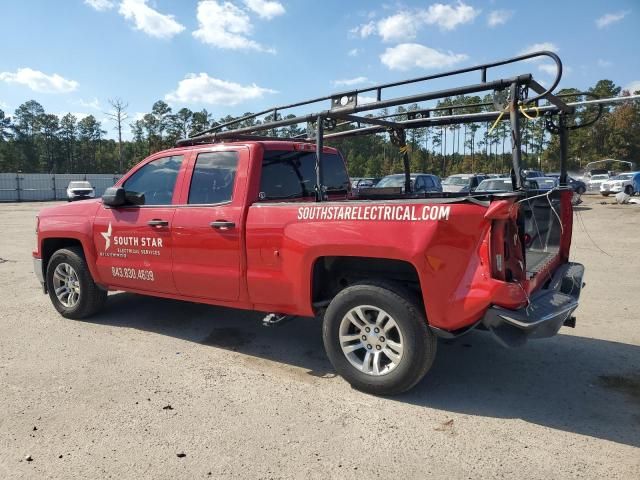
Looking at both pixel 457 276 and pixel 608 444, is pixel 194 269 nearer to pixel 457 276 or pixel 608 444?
pixel 457 276

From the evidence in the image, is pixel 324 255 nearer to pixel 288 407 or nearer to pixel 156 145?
pixel 288 407

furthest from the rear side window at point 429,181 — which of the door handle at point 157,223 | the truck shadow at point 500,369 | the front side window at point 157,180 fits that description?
the door handle at point 157,223

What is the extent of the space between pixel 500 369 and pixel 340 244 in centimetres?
186

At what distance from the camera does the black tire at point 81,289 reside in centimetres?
557

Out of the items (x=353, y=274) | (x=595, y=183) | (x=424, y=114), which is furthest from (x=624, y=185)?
(x=353, y=274)

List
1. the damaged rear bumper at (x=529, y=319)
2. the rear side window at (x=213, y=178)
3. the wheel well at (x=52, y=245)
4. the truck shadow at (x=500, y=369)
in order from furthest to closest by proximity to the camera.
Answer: the wheel well at (x=52, y=245)
the rear side window at (x=213, y=178)
the truck shadow at (x=500, y=369)
the damaged rear bumper at (x=529, y=319)

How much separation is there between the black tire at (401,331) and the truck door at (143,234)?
1.92m

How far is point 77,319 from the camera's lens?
573 centimetres

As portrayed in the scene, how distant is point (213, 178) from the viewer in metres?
4.60

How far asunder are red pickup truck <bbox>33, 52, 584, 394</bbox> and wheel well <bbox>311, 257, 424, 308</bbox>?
1cm

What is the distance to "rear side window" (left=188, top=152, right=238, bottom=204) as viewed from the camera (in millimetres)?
4461

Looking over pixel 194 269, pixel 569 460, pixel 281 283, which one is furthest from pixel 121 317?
pixel 569 460

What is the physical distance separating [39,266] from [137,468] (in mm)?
4063

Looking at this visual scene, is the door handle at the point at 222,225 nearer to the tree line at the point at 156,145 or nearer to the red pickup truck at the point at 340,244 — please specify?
the red pickup truck at the point at 340,244
